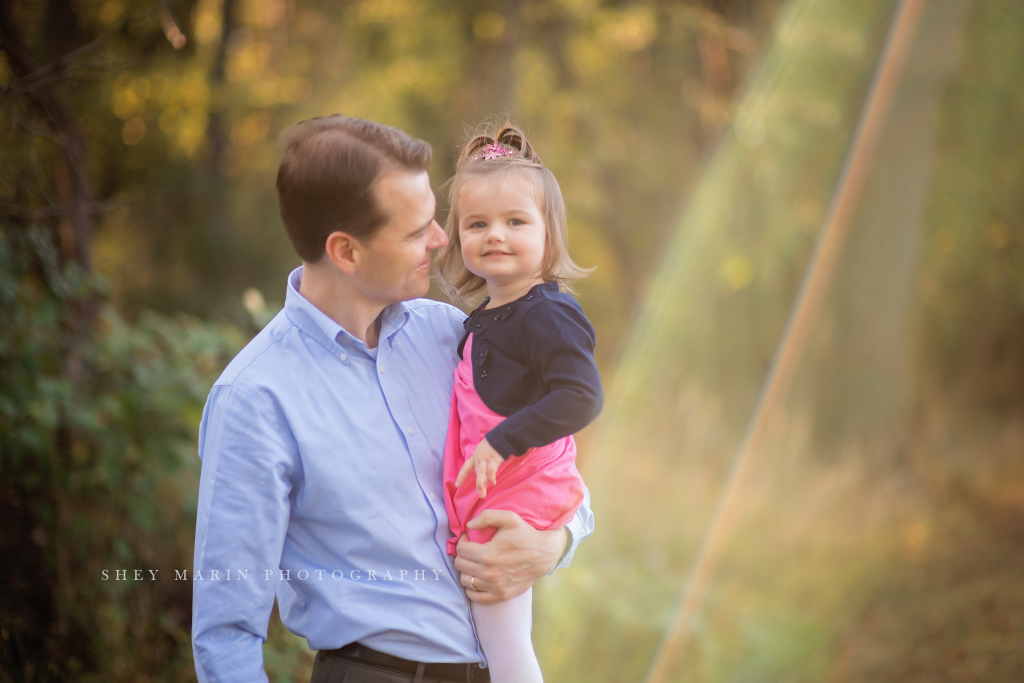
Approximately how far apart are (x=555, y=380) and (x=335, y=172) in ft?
2.27

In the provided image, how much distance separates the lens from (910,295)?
775 cm

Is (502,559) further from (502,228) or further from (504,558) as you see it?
(502,228)

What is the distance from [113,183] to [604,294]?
9777mm

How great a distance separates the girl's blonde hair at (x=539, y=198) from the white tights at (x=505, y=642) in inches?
32.6

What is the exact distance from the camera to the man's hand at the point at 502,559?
1.71 m

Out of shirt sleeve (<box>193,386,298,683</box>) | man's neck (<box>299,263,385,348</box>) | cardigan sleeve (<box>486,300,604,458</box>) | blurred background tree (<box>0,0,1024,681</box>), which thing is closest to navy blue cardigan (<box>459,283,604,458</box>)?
cardigan sleeve (<box>486,300,604,458</box>)

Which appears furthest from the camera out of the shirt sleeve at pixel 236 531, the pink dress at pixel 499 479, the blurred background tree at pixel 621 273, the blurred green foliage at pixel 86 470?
the blurred background tree at pixel 621 273

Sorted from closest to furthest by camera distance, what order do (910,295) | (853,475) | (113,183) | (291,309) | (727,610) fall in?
(291,309), (727,610), (853,475), (910,295), (113,183)

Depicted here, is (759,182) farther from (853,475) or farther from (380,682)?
(380,682)

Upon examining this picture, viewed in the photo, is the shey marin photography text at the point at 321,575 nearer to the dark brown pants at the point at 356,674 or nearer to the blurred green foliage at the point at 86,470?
the dark brown pants at the point at 356,674

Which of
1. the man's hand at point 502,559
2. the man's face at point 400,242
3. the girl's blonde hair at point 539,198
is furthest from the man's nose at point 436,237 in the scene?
the man's hand at point 502,559

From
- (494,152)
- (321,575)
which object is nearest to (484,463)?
(321,575)

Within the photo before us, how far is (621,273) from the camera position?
1425cm

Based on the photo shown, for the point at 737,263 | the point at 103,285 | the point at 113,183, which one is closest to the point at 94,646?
the point at 103,285
